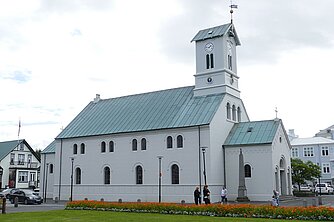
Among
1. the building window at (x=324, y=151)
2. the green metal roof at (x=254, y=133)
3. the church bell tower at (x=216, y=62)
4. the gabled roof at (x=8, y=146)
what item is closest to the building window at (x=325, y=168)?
the building window at (x=324, y=151)

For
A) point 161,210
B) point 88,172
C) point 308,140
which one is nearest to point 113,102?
point 88,172

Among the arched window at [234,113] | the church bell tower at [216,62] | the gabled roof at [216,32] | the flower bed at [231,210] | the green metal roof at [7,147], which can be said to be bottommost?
the flower bed at [231,210]

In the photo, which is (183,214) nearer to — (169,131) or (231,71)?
(169,131)

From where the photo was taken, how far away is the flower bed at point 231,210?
2278cm

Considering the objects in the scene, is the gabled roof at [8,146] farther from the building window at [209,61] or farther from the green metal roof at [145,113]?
the building window at [209,61]

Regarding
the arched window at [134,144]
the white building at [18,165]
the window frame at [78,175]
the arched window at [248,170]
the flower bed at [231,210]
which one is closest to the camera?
the flower bed at [231,210]

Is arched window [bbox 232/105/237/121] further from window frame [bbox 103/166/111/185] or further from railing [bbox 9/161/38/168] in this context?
railing [bbox 9/161/38/168]

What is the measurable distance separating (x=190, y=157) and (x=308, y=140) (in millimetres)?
48295

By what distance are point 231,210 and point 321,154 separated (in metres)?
58.5

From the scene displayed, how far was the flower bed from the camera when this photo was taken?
22781mm

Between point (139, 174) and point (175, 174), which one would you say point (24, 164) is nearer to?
point (139, 174)

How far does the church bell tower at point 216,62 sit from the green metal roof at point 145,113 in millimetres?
1401

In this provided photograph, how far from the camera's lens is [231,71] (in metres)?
46.4

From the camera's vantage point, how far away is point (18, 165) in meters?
77.2
